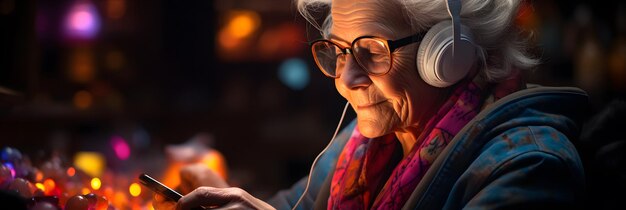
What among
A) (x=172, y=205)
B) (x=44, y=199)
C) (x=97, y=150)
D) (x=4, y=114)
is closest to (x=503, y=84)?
(x=172, y=205)

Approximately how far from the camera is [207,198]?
1349 mm

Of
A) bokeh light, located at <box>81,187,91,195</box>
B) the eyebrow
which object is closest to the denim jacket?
the eyebrow

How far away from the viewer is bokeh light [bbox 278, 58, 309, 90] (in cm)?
496

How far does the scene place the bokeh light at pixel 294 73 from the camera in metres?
4.96

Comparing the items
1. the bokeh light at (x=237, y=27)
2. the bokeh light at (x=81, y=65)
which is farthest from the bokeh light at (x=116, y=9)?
the bokeh light at (x=237, y=27)

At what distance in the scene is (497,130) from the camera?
1350 mm

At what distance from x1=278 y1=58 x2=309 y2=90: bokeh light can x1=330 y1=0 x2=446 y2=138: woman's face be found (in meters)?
3.46

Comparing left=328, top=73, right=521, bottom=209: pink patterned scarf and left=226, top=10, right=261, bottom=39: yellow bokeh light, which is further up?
left=328, top=73, right=521, bottom=209: pink patterned scarf

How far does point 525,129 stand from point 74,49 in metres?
4.14

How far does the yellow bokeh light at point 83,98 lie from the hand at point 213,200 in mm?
3727

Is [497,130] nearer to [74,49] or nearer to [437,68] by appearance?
[437,68]

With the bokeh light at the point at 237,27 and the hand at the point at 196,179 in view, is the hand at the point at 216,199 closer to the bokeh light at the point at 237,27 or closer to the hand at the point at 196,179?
Result: the hand at the point at 196,179

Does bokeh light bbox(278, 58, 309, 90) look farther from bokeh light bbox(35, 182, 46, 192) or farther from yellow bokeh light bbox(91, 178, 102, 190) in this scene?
bokeh light bbox(35, 182, 46, 192)

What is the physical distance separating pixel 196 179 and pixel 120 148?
81.7 inches
